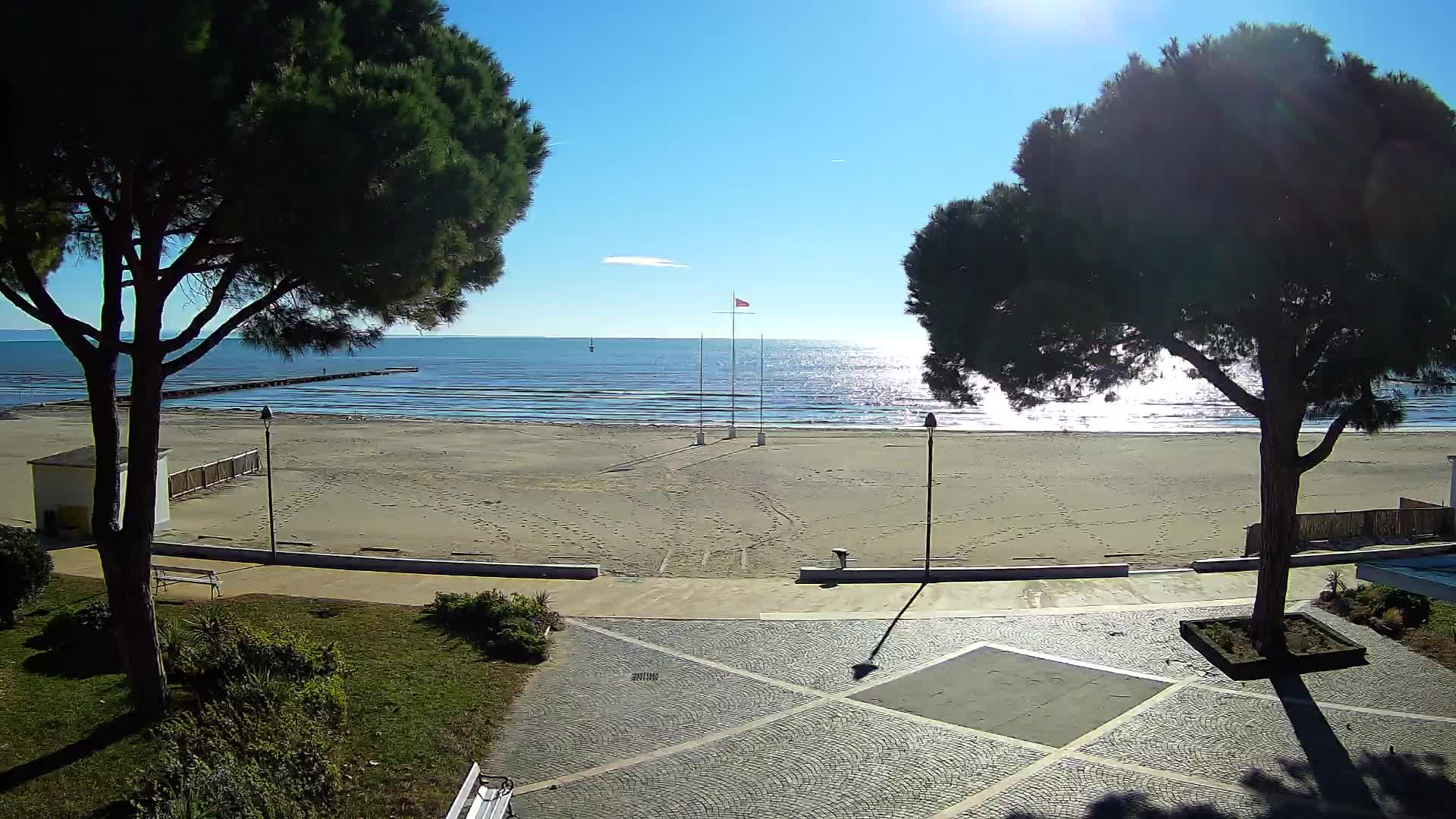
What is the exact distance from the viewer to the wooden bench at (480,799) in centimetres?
646

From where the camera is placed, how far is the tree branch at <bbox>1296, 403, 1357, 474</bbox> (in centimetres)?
997

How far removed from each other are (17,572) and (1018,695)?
11.6 m

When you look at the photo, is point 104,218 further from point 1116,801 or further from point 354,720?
point 1116,801

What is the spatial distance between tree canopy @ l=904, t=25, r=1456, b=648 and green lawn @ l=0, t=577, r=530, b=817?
6705mm

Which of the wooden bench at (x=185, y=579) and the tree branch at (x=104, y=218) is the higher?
the tree branch at (x=104, y=218)

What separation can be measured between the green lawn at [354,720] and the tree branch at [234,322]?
310cm

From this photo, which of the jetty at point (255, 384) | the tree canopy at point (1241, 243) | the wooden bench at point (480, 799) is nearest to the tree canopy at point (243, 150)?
the wooden bench at point (480, 799)

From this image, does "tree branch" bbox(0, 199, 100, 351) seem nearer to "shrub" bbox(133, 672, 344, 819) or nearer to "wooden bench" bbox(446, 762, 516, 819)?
"shrub" bbox(133, 672, 344, 819)

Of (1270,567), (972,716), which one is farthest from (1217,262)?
(972,716)

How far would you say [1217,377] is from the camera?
10664 mm

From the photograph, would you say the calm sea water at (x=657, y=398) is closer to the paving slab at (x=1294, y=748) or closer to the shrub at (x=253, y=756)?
the paving slab at (x=1294, y=748)

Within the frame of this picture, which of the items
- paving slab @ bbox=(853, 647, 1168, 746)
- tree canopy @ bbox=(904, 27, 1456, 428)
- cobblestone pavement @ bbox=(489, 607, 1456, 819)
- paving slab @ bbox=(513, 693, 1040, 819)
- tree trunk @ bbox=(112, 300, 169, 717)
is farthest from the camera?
paving slab @ bbox=(853, 647, 1168, 746)

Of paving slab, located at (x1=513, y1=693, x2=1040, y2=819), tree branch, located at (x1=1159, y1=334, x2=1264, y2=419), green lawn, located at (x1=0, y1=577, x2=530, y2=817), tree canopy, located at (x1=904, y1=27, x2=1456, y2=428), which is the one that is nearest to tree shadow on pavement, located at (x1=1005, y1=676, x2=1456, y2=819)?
paving slab, located at (x1=513, y1=693, x2=1040, y2=819)

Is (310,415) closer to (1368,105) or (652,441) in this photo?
(652,441)
